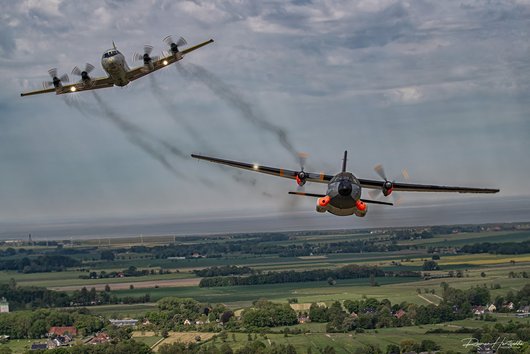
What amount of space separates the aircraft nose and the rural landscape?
46992 mm

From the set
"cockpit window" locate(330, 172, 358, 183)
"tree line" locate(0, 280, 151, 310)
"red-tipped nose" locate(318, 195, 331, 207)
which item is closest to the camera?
"cockpit window" locate(330, 172, 358, 183)

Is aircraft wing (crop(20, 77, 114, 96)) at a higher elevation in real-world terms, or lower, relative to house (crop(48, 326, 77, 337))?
higher

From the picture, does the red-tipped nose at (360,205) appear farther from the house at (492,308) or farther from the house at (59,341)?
the house at (492,308)

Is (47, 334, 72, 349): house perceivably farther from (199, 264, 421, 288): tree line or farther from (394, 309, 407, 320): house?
(199, 264, 421, 288): tree line

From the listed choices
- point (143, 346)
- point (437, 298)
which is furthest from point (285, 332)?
point (437, 298)

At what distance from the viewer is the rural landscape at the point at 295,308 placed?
104 metres

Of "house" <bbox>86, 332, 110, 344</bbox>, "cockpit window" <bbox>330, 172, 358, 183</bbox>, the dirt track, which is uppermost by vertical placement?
"cockpit window" <bbox>330, 172, 358, 183</bbox>

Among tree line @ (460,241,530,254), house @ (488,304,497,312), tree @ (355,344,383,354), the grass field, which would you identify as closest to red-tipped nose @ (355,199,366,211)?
tree @ (355,344,383,354)

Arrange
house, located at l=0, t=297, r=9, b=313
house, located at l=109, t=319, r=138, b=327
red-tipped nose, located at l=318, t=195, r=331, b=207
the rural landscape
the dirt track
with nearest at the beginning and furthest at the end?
red-tipped nose, located at l=318, t=195, r=331, b=207, the rural landscape, house, located at l=109, t=319, r=138, b=327, house, located at l=0, t=297, r=9, b=313, the dirt track

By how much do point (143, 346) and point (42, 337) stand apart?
25.0 metres

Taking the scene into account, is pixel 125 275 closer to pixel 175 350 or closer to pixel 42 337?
pixel 42 337

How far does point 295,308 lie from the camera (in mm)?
124125

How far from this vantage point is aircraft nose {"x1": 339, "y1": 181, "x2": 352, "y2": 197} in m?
53.3

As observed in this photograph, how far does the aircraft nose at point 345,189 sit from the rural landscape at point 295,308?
4699 cm
